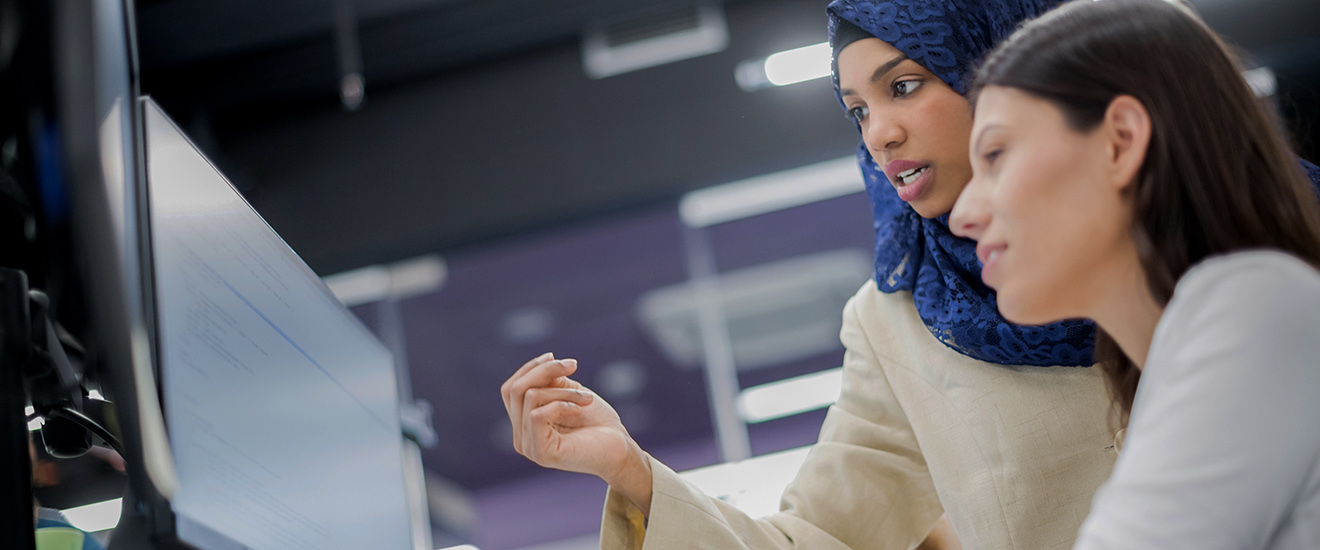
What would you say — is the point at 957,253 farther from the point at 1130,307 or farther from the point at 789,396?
the point at 789,396

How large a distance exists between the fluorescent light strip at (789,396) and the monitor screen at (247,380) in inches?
103

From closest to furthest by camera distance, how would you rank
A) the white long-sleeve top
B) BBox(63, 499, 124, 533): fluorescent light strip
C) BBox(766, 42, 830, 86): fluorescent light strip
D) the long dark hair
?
the white long-sleeve top
the long dark hair
BBox(63, 499, 124, 533): fluorescent light strip
BBox(766, 42, 830, 86): fluorescent light strip

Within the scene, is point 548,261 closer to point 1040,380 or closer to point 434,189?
point 434,189

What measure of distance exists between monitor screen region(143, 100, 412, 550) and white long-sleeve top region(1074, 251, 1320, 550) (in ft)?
2.09

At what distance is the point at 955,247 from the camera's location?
1266mm

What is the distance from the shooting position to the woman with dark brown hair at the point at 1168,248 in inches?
23.3

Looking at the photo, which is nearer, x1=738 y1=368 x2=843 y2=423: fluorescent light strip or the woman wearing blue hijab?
the woman wearing blue hijab

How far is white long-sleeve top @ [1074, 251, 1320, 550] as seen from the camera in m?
0.59

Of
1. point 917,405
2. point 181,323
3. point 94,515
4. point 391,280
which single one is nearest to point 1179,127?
point 917,405

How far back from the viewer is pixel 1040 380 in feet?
4.02

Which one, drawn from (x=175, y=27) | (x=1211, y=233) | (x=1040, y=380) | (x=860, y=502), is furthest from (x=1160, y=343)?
(x=175, y=27)

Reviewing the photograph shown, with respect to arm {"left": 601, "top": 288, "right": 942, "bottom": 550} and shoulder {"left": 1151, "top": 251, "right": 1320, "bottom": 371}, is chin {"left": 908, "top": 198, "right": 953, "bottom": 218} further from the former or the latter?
shoulder {"left": 1151, "top": 251, "right": 1320, "bottom": 371}

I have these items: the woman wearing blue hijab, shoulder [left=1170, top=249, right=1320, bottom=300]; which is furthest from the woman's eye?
shoulder [left=1170, top=249, right=1320, bottom=300]

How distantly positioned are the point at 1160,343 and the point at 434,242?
3327mm
